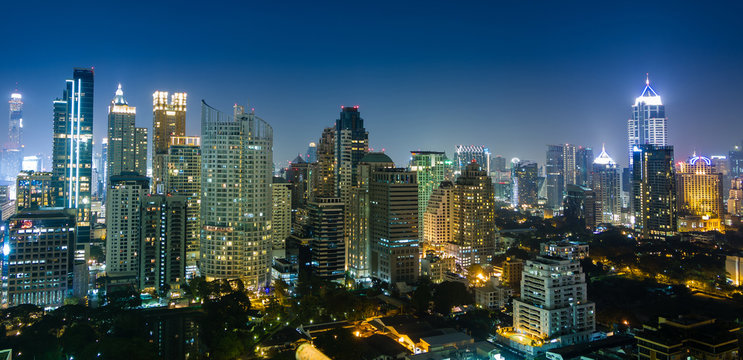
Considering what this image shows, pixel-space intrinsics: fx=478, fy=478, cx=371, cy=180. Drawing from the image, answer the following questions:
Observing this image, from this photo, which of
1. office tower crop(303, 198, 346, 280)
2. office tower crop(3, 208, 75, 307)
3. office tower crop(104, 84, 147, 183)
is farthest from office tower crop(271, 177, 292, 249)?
office tower crop(104, 84, 147, 183)

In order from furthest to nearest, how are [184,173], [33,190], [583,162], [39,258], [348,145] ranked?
[583,162], [348,145], [184,173], [33,190], [39,258]

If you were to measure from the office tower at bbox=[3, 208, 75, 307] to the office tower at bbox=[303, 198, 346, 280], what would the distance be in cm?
1408

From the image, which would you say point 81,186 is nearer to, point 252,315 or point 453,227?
point 252,315

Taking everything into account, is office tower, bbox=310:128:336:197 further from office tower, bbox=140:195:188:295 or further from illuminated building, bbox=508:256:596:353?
illuminated building, bbox=508:256:596:353

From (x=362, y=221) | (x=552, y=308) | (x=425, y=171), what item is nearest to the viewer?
(x=552, y=308)

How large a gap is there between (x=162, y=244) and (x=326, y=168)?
18.9 meters

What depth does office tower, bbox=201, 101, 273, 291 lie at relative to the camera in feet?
92.8

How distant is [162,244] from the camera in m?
29.6

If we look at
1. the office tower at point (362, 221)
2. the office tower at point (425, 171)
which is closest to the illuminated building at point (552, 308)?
the office tower at point (362, 221)

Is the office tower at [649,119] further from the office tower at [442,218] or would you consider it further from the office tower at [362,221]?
the office tower at [362,221]

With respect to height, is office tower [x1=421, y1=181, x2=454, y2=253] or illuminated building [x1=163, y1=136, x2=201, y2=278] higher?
illuminated building [x1=163, y1=136, x2=201, y2=278]

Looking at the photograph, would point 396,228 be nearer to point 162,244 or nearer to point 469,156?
point 162,244

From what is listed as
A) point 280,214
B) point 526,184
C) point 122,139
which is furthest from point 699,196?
point 122,139

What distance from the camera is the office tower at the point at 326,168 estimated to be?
4512 cm
